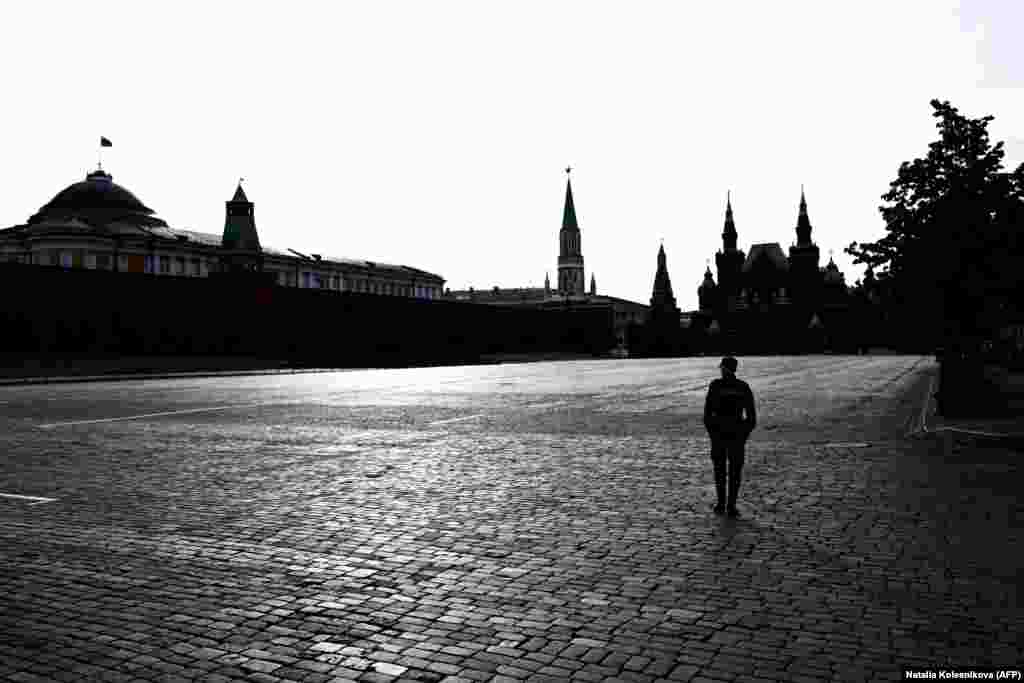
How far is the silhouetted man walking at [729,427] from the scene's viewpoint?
8.33 m

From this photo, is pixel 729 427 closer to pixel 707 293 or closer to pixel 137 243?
pixel 137 243

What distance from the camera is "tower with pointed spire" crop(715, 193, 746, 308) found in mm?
147625

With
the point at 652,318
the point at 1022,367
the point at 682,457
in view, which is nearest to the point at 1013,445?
the point at 682,457

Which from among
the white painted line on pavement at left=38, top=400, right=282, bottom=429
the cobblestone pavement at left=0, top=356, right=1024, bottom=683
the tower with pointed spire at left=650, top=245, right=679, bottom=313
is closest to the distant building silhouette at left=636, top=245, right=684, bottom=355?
the tower with pointed spire at left=650, top=245, right=679, bottom=313

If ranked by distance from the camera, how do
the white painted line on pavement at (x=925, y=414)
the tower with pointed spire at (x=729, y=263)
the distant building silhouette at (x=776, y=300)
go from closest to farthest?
the white painted line on pavement at (x=925, y=414) < the distant building silhouette at (x=776, y=300) < the tower with pointed spire at (x=729, y=263)

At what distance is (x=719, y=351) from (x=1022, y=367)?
9481 centimetres

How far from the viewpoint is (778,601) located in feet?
18.4

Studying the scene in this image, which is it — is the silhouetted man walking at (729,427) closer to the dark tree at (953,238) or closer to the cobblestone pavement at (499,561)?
the cobblestone pavement at (499,561)

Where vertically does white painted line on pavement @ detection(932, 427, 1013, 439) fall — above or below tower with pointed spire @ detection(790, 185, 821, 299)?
below

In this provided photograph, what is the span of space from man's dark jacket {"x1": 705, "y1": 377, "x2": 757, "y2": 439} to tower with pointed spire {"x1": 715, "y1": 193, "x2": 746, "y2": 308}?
143 m

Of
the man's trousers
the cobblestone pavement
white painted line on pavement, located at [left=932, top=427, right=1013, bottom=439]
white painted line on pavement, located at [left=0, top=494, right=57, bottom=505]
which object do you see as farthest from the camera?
white painted line on pavement, located at [left=932, top=427, right=1013, bottom=439]

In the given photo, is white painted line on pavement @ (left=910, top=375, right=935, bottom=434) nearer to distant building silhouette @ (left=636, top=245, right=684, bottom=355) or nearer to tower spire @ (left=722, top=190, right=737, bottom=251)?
distant building silhouette @ (left=636, top=245, right=684, bottom=355)

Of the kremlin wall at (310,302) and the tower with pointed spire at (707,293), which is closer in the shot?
the kremlin wall at (310,302)

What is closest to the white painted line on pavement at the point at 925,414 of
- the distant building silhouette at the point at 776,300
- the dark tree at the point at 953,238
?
the dark tree at the point at 953,238
